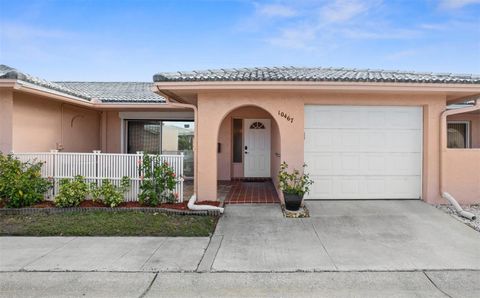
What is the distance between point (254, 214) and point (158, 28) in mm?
9534

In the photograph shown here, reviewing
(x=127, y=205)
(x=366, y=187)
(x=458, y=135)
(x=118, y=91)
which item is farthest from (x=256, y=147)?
(x=458, y=135)

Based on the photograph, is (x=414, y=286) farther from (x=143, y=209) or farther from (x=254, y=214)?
(x=143, y=209)

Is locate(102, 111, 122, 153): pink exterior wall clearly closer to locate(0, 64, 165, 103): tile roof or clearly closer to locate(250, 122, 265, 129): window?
locate(0, 64, 165, 103): tile roof

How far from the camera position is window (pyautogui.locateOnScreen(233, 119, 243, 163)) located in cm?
1214

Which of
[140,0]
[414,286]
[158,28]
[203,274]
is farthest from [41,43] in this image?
[414,286]

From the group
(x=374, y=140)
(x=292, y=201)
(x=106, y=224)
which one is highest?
(x=374, y=140)

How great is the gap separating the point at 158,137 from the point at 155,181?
208 inches

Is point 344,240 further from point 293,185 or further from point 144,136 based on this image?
point 144,136

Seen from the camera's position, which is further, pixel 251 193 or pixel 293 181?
pixel 251 193

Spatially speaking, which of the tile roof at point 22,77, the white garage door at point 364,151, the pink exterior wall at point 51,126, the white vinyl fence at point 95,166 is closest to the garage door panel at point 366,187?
the white garage door at point 364,151

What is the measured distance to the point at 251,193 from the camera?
927cm

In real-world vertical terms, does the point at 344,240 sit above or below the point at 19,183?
below

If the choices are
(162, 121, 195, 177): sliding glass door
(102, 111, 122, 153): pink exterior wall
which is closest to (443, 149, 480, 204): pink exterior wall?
(162, 121, 195, 177): sliding glass door

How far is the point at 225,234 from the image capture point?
5941 millimetres
